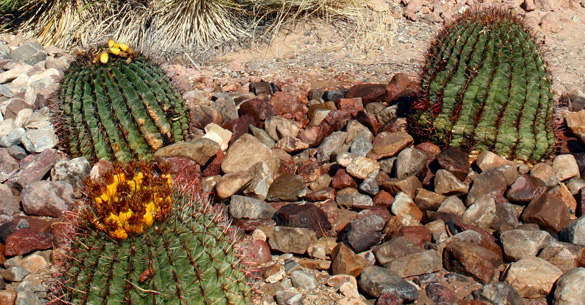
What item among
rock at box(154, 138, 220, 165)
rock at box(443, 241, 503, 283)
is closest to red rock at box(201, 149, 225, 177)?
rock at box(154, 138, 220, 165)

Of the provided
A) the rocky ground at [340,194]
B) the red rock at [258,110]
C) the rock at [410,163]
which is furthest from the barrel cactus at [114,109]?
the rock at [410,163]

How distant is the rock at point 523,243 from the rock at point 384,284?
78 centimetres

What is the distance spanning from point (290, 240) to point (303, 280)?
0.42 metres

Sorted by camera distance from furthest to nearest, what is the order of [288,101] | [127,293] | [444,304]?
[288,101] → [444,304] → [127,293]

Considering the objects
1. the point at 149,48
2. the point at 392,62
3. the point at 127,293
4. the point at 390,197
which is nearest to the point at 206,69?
the point at 149,48

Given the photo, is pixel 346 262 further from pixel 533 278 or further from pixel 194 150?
pixel 194 150

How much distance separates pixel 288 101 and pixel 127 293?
381 centimetres

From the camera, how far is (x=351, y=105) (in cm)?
584

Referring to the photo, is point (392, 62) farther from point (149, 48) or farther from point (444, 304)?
point (444, 304)

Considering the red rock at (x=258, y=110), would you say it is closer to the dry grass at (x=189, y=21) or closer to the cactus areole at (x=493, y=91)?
the cactus areole at (x=493, y=91)

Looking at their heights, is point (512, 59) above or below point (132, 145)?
above

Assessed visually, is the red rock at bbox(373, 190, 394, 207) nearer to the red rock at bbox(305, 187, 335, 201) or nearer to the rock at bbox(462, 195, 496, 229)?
the red rock at bbox(305, 187, 335, 201)

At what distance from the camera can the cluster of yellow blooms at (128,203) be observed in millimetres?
2555

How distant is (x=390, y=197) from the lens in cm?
445
